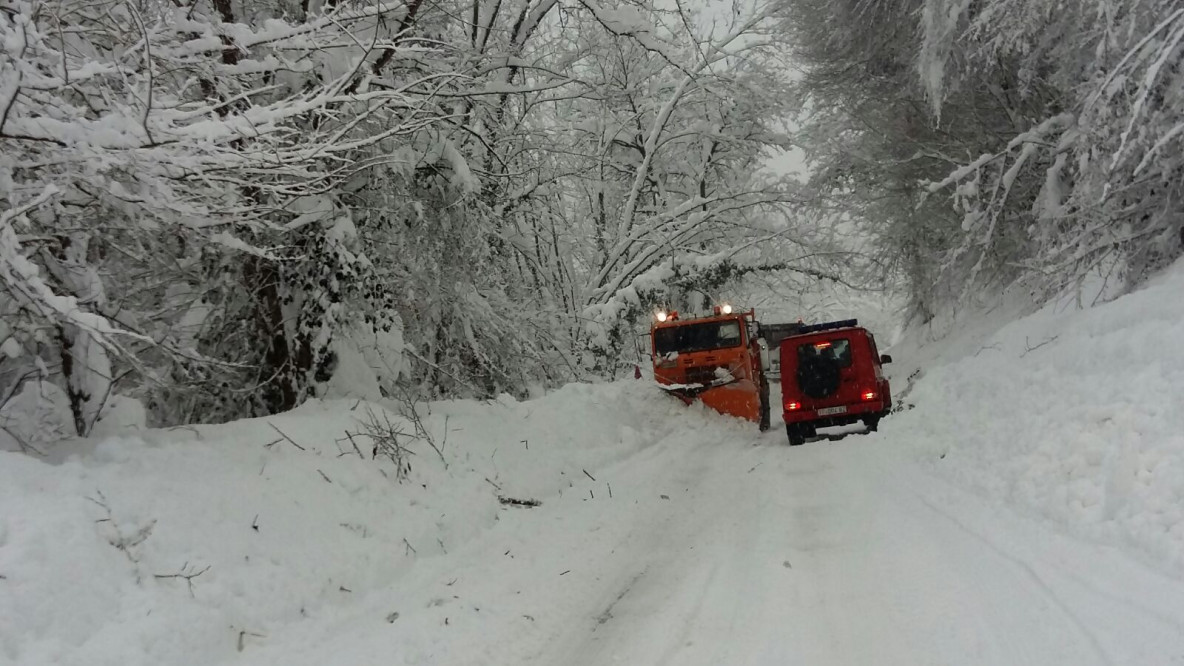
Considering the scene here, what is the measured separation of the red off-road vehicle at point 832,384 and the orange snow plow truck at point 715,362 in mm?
2192

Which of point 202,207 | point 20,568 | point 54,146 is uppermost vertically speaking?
point 54,146

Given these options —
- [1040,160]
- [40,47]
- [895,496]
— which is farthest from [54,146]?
[1040,160]

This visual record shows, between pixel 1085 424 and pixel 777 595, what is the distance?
3.54 meters

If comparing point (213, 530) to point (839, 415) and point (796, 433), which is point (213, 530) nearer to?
point (796, 433)

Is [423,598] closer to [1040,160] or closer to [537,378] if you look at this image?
[537,378]

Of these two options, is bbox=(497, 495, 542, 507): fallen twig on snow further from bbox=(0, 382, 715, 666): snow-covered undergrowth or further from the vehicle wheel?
the vehicle wheel

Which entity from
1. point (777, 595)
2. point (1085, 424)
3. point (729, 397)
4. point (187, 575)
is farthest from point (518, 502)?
point (729, 397)

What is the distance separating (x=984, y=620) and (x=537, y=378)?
11.2 m

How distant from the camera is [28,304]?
4.64m

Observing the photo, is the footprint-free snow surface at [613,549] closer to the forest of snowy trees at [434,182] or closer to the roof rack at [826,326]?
the forest of snowy trees at [434,182]

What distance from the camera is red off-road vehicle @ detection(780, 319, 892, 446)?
12.9m

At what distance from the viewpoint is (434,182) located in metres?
9.47

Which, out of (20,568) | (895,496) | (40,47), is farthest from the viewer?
(895,496)

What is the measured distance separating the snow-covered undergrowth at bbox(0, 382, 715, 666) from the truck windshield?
28.2 feet
